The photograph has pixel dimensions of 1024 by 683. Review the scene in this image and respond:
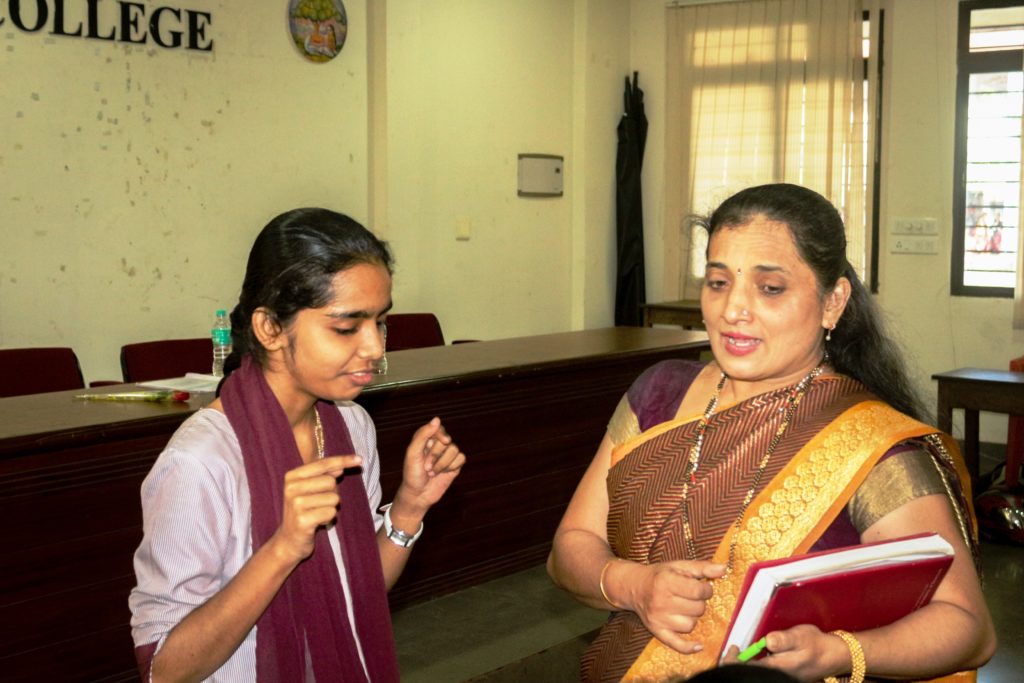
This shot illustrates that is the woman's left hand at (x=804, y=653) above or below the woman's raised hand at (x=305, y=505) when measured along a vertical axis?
below

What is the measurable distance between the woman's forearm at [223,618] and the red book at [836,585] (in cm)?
60

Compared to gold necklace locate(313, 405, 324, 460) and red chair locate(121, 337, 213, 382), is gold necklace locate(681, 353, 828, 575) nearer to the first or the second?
gold necklace locate(313, 405, 324, 460)

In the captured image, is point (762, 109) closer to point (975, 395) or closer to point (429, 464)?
point (975, 395)

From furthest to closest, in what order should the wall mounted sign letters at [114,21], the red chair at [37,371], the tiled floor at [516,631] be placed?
the wall mounted sign letters at [114,21], the red chair at [37,371], the tiled floor at [516,631]

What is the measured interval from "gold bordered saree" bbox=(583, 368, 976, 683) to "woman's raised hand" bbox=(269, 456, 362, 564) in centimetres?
52

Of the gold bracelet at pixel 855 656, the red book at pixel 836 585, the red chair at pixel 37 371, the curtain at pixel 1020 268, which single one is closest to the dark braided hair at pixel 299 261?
the red book at pixel 836 585

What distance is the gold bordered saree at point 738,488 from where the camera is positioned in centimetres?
160

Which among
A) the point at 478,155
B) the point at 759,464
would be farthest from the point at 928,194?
the point at 759,464

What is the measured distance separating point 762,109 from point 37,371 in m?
5.33

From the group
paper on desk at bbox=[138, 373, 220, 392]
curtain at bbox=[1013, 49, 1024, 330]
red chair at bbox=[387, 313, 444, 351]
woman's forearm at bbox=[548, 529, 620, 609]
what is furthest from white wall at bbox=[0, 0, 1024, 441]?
woman's forearm at bbox=[548, 529, 620, 609]

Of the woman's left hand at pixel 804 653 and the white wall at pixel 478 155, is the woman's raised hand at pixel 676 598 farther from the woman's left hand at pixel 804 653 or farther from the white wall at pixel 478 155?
the white wall at pixel 478 155

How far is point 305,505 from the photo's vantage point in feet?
4.74

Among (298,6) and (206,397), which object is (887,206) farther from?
(206,397)

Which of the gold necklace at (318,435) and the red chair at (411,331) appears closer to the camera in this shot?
the gold necklace at (318,435)
